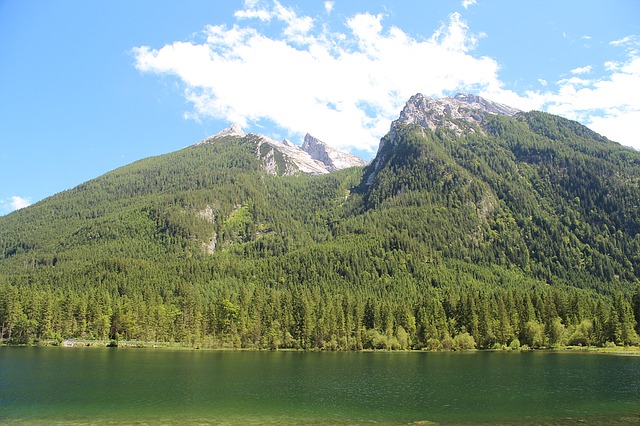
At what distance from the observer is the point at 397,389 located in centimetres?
6819

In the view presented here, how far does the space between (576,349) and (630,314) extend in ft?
60.4

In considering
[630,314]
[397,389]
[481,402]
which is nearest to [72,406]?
[397,389]

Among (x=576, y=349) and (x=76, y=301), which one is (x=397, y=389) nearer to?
(x=576, y=349)

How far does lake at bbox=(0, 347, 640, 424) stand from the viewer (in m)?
50.1

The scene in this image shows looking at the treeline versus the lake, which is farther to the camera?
the treeline

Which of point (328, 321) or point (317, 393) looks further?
point (328, 321)

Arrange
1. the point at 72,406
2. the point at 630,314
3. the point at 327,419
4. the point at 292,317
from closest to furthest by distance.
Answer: the point at 327,419 → the point at 72,406 → the point at 630,314 → the point at 292,317

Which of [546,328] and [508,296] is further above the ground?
[508,296]

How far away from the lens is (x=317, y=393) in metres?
65.6

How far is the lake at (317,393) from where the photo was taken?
5009 cm

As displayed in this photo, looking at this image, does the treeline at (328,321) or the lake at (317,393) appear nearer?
the lake at (317,393)

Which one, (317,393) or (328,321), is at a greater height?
(328,321)

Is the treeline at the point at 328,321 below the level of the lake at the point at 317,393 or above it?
above

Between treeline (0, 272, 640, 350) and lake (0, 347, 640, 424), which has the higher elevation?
treeline (0, 272, 640, 350)
